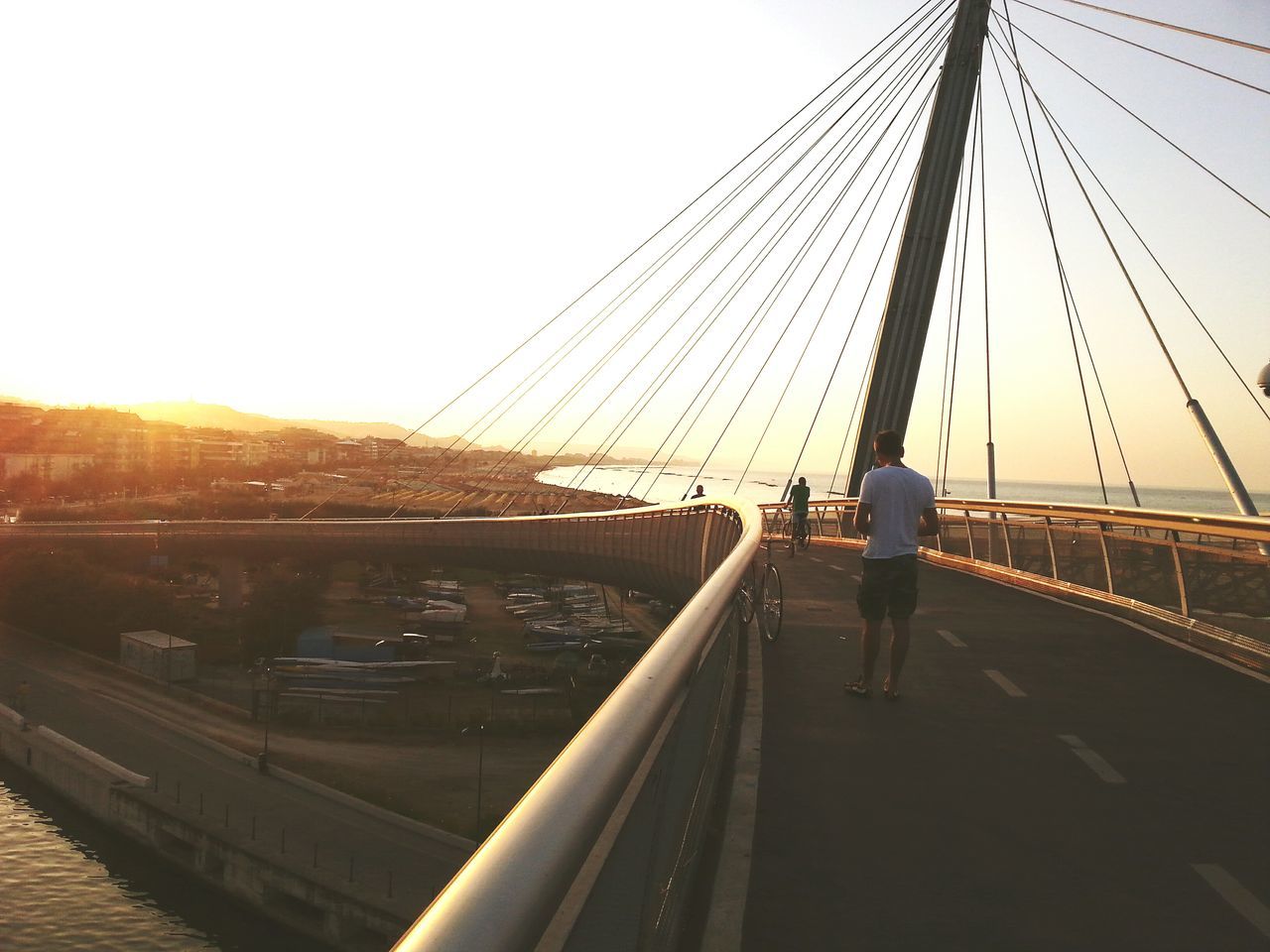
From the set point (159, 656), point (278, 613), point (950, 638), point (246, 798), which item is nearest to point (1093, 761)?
point (950, 638)

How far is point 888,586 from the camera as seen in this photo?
7.73 metres

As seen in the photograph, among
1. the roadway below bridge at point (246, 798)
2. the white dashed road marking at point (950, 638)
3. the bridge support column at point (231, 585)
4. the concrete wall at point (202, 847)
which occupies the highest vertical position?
the white dashed road marking at point (950, 638)

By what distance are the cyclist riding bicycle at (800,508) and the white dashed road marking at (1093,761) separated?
55.3 feet

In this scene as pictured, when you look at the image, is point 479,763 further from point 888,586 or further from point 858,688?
point 888,586

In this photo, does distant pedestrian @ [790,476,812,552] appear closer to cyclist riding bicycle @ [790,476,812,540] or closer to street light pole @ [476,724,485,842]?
cyclist riding bicycle @ [790,476,812,540]

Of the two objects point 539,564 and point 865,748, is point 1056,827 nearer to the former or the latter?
point 865,748

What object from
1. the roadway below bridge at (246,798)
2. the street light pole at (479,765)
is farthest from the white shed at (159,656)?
the street light pole at (479,765)

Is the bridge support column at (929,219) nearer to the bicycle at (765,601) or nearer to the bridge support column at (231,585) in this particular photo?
the bicycle at (765,601)

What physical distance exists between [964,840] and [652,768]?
8.16 feet

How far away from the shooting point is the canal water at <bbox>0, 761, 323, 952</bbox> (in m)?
33.8

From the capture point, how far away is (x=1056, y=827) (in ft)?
15.6

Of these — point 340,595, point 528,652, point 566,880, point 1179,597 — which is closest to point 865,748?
point 566,880

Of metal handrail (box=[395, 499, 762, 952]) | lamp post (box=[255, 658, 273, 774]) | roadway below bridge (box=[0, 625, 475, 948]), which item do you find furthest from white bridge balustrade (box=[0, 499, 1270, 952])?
lamp post (box=[255, 658, 273, 774])

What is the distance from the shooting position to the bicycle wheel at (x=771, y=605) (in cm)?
1087
